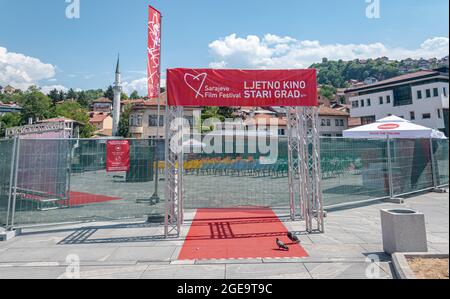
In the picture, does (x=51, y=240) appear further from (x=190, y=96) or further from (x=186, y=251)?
(x=190, y=96)

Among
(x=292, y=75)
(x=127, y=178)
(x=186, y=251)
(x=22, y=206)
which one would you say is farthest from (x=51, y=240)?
(x=292, y=75)

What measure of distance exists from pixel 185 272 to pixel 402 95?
172 feet

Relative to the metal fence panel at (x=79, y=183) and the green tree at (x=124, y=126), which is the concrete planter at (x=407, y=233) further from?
the green tree at (x=124, y=126)

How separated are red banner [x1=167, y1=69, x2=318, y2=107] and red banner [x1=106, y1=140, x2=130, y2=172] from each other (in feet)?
8.94

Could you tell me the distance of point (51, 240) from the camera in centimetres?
678

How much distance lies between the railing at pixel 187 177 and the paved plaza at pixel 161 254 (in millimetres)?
759

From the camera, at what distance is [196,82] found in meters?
7.05

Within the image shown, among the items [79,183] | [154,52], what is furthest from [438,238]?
[154,52]

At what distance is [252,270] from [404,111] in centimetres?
5099

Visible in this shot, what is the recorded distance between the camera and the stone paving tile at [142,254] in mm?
5434

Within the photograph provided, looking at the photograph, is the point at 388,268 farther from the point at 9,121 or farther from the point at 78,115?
the point at 9,121

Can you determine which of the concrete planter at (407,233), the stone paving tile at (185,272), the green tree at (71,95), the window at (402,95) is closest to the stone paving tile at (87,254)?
the stone paving tile at (185,272)

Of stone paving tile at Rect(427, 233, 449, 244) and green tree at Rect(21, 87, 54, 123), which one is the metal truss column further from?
green tree at Rect(21, 87, 54, 123)

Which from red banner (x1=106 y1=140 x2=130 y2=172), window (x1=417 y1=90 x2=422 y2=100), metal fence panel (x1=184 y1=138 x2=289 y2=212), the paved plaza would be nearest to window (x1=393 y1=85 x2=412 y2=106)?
window (x1=417 y1=90 x2=422 y2=100)
